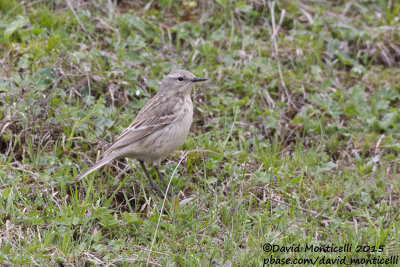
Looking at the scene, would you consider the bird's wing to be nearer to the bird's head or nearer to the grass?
the bird's head

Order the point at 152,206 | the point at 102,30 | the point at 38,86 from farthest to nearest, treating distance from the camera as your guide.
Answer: the point at 102,30 < the point at 38,86 < the point at 152,206

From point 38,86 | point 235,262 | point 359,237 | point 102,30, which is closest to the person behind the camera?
point 235,262

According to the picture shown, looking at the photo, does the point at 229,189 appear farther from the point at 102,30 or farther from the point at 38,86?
the point at 102,30

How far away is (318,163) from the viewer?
788 centimetres

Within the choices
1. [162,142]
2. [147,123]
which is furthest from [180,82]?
[162,142]

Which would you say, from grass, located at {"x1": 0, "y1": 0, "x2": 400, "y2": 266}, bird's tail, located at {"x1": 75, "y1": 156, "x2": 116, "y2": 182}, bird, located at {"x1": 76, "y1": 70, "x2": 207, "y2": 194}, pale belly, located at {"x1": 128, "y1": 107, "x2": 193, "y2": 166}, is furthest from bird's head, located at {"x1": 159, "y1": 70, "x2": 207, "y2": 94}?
bird's tail, located at {"x1": 75, "y1": 156, "x2": 116, "y2": 182}

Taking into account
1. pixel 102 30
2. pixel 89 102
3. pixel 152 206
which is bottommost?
pixel 152 206

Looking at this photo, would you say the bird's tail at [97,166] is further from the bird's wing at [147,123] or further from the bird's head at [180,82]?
the bird's head at [180,82]

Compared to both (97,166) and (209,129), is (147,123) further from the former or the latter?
(209,129)

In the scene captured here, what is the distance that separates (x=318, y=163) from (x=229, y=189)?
4.69 ft

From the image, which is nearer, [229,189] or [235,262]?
[235,262]

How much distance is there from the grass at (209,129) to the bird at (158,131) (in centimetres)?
34

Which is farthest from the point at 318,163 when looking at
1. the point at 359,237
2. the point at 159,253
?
the point at 159,253

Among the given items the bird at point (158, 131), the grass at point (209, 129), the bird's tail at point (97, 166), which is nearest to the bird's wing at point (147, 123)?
the bird at point (158, 131)
